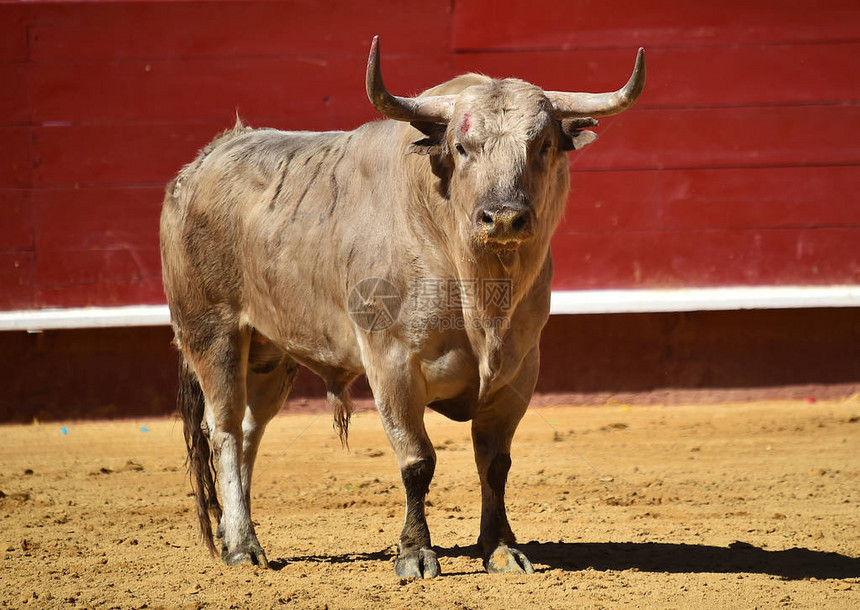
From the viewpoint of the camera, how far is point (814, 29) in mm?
7227

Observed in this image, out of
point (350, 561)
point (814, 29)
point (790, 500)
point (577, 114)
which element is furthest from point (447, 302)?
point (814, 29)

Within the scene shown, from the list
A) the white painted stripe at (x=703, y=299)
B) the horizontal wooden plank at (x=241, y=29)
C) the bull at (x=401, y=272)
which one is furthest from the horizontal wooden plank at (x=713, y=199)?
the bull at (x=401, y=272)

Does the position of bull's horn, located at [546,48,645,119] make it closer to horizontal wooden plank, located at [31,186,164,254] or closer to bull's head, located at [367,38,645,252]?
bull's head, located at [367,38,645,252]

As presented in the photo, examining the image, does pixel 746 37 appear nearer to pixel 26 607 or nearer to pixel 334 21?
pixel 334 21

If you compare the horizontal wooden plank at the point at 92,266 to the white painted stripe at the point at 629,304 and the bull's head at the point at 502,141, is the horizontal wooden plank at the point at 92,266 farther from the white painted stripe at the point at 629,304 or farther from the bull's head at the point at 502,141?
the bull's head at the point at 502,141

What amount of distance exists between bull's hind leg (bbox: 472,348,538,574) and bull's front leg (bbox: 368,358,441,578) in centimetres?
24

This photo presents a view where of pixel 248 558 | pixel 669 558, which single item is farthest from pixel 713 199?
pixel 248 558

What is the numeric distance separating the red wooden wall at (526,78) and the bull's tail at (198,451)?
2671 millimetres

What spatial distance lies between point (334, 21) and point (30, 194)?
2.28m

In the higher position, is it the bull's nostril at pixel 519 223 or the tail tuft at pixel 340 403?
the bull's nostril at pixel 519 223

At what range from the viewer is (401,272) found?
376 cm

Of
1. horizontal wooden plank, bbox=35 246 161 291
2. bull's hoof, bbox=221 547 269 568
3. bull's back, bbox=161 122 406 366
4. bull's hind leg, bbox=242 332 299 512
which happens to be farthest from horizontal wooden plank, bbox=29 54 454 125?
bull's hoof, bbox=221 547 269 568

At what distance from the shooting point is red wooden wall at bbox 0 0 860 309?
23.6 feet

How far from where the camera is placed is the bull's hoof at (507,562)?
3750 millimetres
